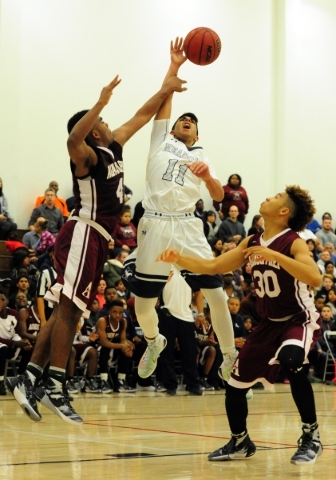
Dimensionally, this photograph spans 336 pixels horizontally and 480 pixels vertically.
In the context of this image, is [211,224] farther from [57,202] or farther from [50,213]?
[50,213]

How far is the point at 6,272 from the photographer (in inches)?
566

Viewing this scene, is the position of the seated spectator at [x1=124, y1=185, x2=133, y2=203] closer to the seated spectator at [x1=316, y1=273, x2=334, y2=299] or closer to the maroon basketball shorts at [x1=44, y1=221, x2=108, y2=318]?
the seated spectator at [x1=316, y1=273, x2=334, y2=299]

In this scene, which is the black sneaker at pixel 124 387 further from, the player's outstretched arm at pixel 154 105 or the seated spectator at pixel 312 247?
the seated spectator at pixel 312 247

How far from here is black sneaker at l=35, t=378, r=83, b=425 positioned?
231 inches

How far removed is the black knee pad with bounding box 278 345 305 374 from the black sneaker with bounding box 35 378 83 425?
164 centimetres

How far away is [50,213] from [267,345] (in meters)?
10.6

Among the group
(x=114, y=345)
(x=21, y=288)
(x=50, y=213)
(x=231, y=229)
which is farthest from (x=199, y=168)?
(x=231, y=229)

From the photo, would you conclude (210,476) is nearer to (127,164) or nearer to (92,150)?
(92,150)

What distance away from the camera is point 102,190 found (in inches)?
247

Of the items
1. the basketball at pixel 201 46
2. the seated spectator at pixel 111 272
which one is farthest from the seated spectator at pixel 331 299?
the basketball at pixel 201 46

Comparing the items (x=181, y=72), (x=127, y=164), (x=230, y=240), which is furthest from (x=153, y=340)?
(x=181, y=72)

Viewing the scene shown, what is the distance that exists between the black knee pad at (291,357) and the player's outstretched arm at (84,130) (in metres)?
2.10

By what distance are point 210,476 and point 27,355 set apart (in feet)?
21.5

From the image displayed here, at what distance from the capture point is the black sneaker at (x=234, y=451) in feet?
17.9
